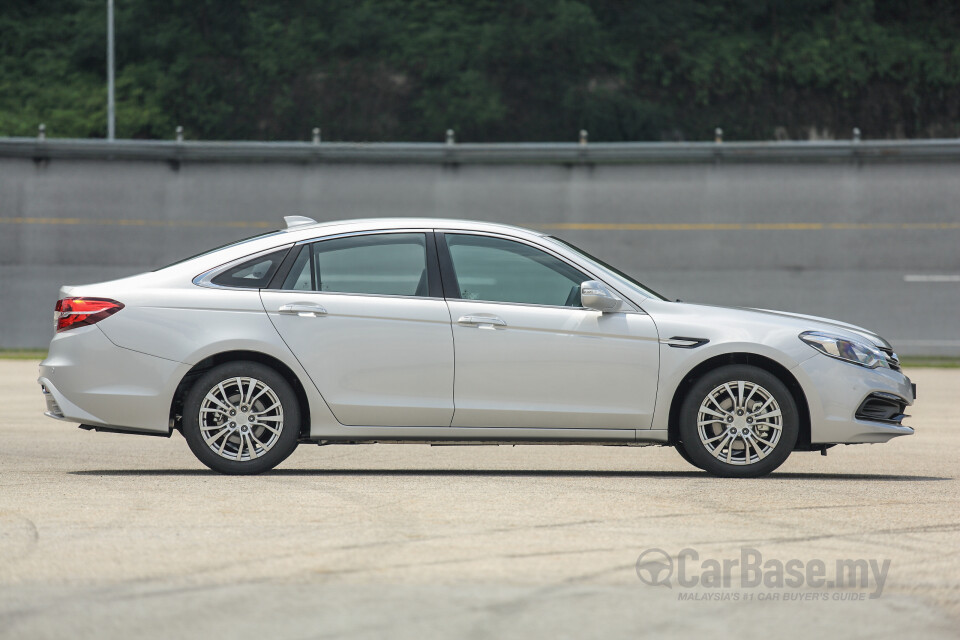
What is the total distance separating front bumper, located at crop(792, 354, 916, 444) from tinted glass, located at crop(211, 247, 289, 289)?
3184 mm

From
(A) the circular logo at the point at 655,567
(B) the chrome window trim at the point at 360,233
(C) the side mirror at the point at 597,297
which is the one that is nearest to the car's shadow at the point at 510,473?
(C) the side mirror at the point at 597,297

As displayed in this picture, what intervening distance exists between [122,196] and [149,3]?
2431 cm

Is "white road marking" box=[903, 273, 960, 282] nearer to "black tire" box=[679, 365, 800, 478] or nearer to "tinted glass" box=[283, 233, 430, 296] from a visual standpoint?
"black tire" box=[679, 365, 800, 478]

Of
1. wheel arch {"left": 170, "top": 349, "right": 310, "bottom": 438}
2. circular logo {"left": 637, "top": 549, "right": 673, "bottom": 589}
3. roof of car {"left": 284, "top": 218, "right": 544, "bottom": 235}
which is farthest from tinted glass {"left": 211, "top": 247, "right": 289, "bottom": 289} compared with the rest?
circular logo {"left": 637, "top": 549, "right": 673, "bottom": 589}

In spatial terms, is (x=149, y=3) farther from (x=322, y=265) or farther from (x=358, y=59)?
(x=322, y=265)

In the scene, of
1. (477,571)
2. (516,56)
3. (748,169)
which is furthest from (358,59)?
(477,571)

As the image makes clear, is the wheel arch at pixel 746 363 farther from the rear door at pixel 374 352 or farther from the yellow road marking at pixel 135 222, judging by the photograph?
the yellow road marking at pixel 135 222

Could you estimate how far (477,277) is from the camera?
313 inches

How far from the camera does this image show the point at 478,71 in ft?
167

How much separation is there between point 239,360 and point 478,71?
1739 inches

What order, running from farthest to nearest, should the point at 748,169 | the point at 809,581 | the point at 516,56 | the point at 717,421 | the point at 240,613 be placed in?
the point at 516,56 → the point at 748,169 → the point at 717,421 → the point at 809,581 → the point at 240,613

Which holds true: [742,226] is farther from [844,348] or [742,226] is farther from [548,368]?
[548,368]

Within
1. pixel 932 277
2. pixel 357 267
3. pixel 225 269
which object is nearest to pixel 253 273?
pixel 225 269

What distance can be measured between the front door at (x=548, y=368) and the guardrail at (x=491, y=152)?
79.5 feet
